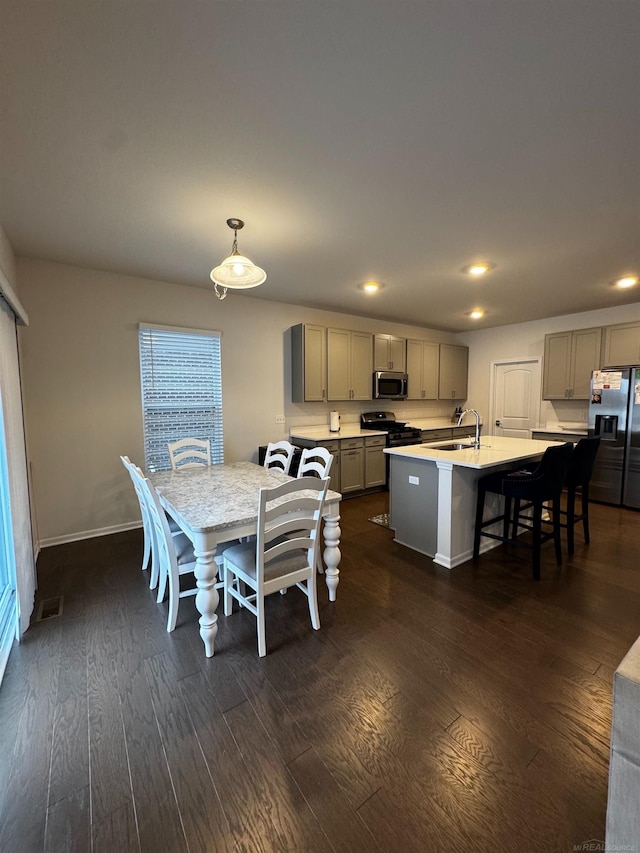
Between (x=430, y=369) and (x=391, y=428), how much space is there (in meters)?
1.52

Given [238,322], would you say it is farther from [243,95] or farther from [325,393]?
[243,95]

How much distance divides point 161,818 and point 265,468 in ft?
7.44

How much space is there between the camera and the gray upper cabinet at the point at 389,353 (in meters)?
5.45

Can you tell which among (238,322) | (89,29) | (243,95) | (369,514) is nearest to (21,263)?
(238,322)

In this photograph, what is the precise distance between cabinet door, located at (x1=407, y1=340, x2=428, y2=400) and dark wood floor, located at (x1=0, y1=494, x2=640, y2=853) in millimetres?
3923

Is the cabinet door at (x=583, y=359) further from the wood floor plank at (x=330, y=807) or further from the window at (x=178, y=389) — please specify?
the wood floor plank at (x=330, y=807)

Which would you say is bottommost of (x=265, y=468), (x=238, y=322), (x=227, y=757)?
(x=227, y=757)

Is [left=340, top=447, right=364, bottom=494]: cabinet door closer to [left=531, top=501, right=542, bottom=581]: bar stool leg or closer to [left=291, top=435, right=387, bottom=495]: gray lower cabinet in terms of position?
[left=291, top=435, right=387, bottom=495]: gray lower cabinet

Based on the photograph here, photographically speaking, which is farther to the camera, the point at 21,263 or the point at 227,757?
the point at 21,263

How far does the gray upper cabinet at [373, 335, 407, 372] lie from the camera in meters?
5.45

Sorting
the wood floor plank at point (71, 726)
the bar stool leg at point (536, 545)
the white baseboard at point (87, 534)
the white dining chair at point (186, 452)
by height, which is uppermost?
the white dining chair at point (186, 452)

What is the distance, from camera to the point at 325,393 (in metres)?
4.95

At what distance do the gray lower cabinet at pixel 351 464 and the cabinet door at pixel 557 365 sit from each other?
3182mm

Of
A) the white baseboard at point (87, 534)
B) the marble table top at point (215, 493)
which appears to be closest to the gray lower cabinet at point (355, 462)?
the marble table top at point (215, 493)
